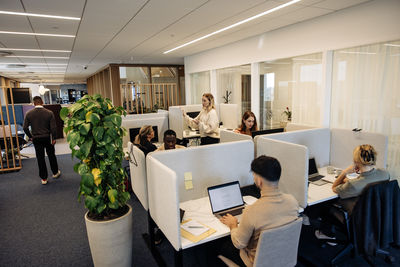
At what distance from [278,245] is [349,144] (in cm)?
209

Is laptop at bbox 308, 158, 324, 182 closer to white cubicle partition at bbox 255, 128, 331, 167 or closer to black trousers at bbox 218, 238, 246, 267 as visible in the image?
white cubicle partition at bbox 255, 128, 331, 167

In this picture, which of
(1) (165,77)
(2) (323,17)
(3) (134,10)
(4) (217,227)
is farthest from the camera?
(1) (165,77)

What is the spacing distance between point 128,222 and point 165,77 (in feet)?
30.7

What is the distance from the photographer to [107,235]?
2.03m

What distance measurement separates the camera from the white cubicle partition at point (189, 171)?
1788 mm

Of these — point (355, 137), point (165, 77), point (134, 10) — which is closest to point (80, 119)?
point (134, 10)

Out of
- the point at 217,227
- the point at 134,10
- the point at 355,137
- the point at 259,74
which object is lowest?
the point at 217,227

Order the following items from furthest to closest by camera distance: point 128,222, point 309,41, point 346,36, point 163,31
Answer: point 163,31 < point 309,41 < point 346,36 < point 128,222

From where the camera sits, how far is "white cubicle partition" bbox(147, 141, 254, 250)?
1788 mm

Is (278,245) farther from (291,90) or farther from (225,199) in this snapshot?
(291,90)

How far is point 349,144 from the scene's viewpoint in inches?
116

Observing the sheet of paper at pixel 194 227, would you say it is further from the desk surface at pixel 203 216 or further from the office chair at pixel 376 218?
the office chair at pixel 376 218

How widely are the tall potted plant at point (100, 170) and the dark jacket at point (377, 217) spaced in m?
1.85

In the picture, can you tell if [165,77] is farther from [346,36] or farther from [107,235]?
[107,235]
